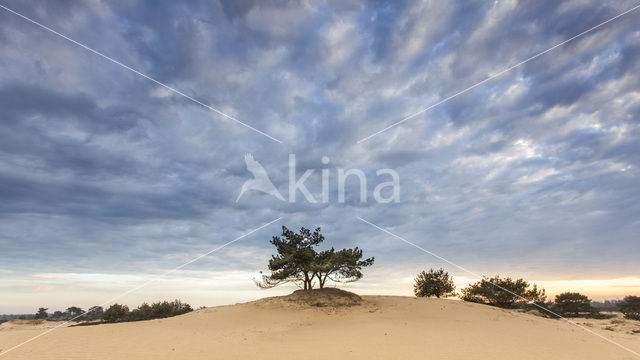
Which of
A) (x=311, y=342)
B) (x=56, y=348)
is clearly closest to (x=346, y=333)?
(x=311, y=342)

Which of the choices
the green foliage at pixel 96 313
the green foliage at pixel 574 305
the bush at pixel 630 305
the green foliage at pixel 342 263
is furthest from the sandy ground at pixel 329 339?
the bush at pixel 630 305

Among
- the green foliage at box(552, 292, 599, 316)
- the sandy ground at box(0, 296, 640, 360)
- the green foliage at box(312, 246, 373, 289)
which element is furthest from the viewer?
the green foliage at box(552, 292, 599, 316)

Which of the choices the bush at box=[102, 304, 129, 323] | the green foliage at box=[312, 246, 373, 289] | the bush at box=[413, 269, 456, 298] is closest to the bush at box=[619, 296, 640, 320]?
the bush at box=[413, 269, 456, 298]

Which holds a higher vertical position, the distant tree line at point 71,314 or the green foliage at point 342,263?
the green foliage at point 342,263

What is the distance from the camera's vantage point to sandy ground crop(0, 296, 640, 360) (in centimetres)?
1524

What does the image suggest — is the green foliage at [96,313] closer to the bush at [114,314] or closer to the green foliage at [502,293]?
the bush at [114,314]

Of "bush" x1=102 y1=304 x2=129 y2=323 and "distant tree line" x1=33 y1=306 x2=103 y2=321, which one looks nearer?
"bush" x1=102 y1=304 x2=129 y2=323

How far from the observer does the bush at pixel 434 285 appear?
143 feet

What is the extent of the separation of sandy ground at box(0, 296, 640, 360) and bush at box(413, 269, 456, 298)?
16252mm

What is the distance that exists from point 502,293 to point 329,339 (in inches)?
1344

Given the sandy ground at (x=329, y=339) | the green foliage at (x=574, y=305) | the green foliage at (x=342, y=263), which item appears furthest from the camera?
the green foliage at (x=574, y=305)

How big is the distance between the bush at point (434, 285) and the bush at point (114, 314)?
36.6 m

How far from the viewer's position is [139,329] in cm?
2172

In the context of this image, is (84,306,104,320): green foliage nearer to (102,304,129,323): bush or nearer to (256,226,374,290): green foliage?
(102,304,129,323): bush
